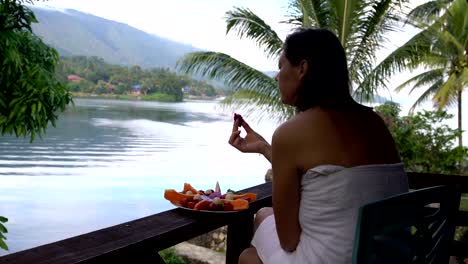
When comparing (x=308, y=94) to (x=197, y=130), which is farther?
(x=197, y=130)

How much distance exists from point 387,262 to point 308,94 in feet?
1.54

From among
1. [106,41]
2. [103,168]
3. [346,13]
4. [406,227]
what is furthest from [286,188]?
[106,41]

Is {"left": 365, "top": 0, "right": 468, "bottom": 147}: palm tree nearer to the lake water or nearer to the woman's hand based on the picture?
the lake water

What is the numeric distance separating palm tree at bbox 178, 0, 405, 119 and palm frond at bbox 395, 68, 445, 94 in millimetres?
6243

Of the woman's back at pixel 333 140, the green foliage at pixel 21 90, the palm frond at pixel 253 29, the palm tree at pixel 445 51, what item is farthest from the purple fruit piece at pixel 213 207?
the palm tree at pixel 445 51

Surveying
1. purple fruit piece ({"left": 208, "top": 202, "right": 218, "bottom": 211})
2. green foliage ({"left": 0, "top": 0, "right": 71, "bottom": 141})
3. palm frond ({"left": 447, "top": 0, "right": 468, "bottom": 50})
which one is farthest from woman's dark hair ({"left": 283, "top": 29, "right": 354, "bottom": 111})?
palm frond ({"left": 447, "top": 0, "right": 468, "bottom": 50})

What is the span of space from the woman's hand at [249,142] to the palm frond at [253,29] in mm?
6689

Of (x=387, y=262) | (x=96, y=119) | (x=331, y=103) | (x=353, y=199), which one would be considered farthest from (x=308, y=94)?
(x=96, y=119)

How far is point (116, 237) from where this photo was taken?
128cm

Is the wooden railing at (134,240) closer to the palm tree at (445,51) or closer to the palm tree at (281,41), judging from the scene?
the palm tree at (281,41)

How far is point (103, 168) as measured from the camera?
18.4 m

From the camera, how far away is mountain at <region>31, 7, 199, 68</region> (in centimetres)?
1655

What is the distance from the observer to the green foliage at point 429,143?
25.3ft

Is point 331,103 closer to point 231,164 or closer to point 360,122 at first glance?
point 360,122
